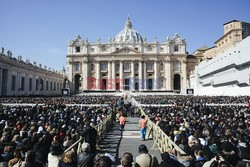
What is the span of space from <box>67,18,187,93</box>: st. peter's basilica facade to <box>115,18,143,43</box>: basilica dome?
22690 millimetres

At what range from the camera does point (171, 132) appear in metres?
9.91

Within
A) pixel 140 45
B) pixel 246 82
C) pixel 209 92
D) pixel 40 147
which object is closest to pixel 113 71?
pixel 140 45

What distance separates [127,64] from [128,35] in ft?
94.7

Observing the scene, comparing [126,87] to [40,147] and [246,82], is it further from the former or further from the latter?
[40,147]

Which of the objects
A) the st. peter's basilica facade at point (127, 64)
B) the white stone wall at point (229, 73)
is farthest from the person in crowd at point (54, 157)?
the st. peter's basilica facade at point (127, 64)

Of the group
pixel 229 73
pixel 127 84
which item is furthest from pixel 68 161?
pixel 127 84

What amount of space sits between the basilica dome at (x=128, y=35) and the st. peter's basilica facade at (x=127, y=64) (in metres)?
22.7

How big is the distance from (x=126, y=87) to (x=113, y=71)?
7423mm

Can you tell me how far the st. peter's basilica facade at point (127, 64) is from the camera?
83250 millimetres

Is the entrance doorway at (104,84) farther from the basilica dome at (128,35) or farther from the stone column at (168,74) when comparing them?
the basilica dome at (128,35)

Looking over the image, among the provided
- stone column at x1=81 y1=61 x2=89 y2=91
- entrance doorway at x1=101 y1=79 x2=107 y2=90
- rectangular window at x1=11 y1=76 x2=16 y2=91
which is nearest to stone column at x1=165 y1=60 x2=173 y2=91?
entrance doorway at x1=101 y1=79 x2=107 y2=90

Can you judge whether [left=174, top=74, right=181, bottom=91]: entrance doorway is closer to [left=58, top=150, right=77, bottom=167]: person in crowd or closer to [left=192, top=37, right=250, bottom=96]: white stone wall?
[left=192, top=37, right=250, bottom=96]: white stone wall

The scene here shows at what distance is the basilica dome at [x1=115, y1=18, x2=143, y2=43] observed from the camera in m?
107

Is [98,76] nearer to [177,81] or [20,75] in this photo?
[177,81]
